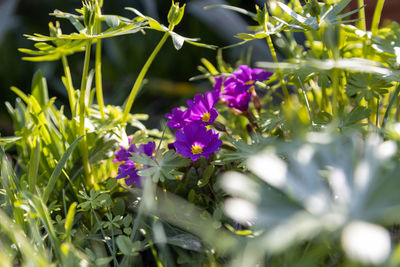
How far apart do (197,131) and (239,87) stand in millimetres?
206

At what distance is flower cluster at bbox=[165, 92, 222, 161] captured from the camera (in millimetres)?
869

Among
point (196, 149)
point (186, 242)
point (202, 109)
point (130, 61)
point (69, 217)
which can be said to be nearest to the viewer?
point (69, 217)

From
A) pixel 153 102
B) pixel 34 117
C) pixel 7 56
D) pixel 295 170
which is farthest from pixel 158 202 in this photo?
pixel 7 56

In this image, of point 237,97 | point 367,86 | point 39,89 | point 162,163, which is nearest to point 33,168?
point 162,163

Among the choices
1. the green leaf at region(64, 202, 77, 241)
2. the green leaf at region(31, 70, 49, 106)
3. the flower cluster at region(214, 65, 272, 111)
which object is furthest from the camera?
the green leaf at region(31, 70, 49, 106)

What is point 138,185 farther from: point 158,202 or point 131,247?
point 131,247

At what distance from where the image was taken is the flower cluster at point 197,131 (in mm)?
869

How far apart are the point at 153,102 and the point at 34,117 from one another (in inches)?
65.8

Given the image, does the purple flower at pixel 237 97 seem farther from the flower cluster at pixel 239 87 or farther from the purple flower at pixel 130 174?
the purple flower at pixel 130 174

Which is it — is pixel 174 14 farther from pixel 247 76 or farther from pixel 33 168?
pixel 33 168

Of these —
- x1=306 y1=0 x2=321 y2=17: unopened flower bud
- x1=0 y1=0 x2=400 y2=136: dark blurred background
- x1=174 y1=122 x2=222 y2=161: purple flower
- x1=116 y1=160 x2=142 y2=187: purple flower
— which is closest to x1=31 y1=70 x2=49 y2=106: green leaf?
x1=116 y1=160 x2=142 y2=187: purple flower

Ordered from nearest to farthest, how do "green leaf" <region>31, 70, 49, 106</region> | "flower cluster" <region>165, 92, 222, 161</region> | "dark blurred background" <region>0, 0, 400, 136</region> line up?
1. "flower cluster" <region>165, 92, 222, 161</region>
2. "green leaf" <region>31, 70, 49, 106</region>
3. "dark blurred background" <region>0, 0, 400, 136</region>

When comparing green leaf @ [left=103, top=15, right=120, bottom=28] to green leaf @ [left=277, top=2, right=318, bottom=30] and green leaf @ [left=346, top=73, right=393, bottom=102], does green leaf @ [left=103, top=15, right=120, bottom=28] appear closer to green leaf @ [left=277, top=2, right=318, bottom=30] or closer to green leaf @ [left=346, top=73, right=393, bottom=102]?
green leaf @ [left=277, top=2, right=318, bottom=30]

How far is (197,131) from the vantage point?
2.95 feet
